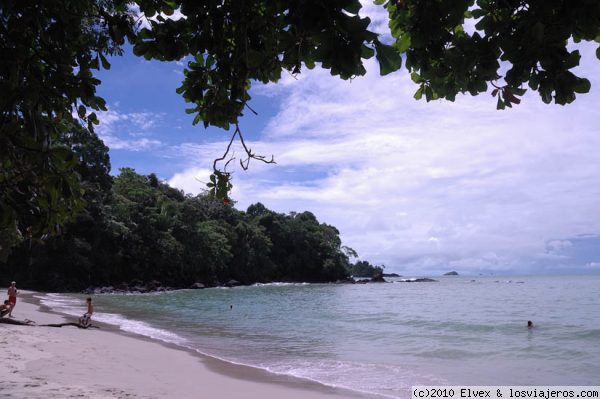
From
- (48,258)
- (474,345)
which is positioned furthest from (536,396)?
(48,258)

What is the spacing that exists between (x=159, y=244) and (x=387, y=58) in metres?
42.6

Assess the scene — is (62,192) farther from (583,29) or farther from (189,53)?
(583,29)

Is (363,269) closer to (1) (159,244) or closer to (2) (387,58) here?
(1) (159,244)

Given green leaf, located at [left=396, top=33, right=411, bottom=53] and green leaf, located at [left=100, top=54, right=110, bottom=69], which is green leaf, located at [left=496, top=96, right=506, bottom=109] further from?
green leaf, located at [left=100, top=54, right=110, bottom=69]

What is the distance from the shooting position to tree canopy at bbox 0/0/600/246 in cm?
202

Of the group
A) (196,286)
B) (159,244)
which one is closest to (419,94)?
(159,244)

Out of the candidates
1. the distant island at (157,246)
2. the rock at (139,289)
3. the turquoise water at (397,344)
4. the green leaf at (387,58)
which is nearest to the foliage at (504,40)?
the green leaf at (387,58)

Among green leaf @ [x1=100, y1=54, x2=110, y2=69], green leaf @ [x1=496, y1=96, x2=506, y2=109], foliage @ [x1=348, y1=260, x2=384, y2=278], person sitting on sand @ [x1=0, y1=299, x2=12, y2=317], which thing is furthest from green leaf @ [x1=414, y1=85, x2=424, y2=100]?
foliage @ [x1=348, y1=260, x2=384, y2=278]

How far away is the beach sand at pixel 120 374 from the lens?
19.1 ft

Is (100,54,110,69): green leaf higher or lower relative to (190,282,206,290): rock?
higher

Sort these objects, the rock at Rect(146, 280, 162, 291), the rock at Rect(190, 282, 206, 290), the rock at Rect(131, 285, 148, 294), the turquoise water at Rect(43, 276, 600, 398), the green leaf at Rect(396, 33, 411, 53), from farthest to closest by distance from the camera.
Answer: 1. the rock at Rect(190, 282, 206, 290)
2. the rock at Rect(146, 280, 162, 291)
3. the rock at Rect(131, 285, 148, 294)
4. the turquoise water at Rect(43, 276, 600, 398)
5. the green leaf at Rect(396, 33, 411, 53)

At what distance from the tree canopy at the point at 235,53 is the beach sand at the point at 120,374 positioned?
3.70 m

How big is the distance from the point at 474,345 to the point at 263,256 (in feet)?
162

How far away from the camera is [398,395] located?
7.17 meters
